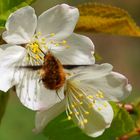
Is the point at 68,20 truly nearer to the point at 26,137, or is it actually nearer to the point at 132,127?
the point at 132,127

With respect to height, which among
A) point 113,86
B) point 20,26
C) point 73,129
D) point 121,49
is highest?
point 20,26

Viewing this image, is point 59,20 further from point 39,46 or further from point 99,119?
point 99,119

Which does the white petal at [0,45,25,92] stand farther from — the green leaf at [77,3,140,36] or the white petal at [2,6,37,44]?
the green leaf at [77,3,140,36]

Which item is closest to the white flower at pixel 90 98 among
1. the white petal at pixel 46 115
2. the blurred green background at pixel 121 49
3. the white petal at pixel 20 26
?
the white petal at pixel 46 115

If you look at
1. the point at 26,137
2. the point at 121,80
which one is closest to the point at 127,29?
the point at 121,80

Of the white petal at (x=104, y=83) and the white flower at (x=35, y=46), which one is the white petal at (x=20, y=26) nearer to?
the white flower at (x=35, y=46)

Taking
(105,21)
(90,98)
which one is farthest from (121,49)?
(105,21)
